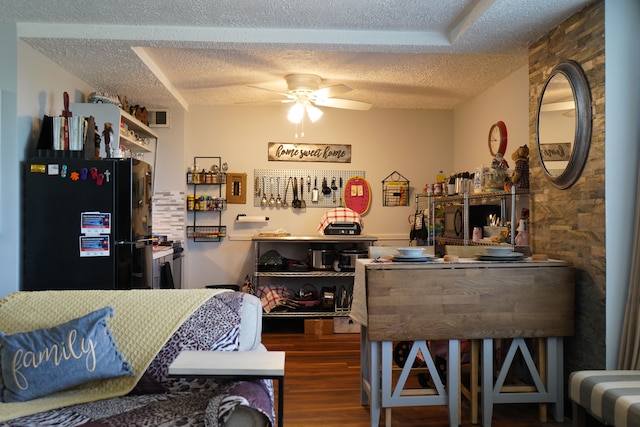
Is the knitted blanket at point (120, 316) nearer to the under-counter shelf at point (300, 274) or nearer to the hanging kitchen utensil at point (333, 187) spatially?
the under-counter shelf at point (300, 274)

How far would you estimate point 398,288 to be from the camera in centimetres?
265

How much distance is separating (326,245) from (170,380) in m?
3.30

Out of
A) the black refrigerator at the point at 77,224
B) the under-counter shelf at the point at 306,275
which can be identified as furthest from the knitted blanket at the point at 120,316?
the under-counter shelf at the point at 306,275

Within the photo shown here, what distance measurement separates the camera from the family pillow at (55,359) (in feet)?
6.03

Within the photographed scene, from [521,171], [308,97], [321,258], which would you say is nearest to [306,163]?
[321,258]

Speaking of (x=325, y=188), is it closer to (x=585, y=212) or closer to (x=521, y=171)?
(x=521, y=171)

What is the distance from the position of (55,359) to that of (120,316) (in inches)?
13.1

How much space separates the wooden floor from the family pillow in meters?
1.21

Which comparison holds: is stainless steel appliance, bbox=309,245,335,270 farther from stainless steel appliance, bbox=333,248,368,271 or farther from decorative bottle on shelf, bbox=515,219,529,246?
decorative bottle on shelf, bbox=515,219,529,246

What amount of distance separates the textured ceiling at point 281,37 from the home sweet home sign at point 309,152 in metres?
1.20

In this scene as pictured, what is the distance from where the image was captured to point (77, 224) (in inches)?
133

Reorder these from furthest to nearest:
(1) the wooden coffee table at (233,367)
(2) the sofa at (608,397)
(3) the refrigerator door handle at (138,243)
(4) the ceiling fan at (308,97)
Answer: (4) the ceiling fan at (308,97) → (3) the refrigerator door handle at (138,243) → (2) the sofa at (608,397) → (1) the wooden coffee table at (233,367)

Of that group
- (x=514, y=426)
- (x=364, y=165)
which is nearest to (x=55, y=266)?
(x=514, y=426)

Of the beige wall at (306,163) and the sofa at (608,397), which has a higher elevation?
the beige wall at (306,163)
